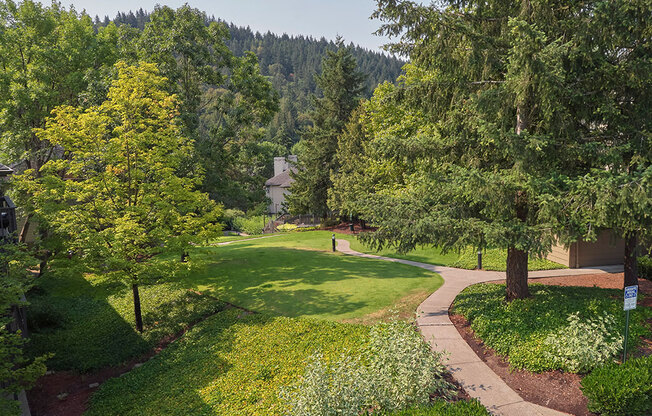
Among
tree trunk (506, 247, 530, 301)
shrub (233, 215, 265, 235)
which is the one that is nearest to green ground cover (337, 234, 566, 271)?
tree trunk (506, 247, 530, 301)

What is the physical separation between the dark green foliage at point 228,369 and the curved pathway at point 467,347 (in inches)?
81.4

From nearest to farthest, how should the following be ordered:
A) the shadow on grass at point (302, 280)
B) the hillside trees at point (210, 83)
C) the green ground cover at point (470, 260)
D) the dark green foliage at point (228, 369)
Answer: the dark green foliage at point (228, 369) < the shadow on grass at point (302, 280) < the green ground cover at point (470, 260) < the hillside trees at point (210, 83)

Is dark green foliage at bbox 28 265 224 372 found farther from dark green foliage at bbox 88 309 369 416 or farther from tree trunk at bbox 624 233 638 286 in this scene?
tree trunk at bbox 624 233 638 286

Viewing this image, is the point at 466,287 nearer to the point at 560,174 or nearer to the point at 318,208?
the point at 560,174

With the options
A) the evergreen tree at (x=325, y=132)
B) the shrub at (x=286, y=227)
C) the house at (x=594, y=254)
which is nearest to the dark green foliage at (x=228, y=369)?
the house at (x=594, y=254)

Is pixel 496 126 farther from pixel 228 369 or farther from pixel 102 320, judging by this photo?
pixel 102 320

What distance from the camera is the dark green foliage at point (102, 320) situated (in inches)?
485

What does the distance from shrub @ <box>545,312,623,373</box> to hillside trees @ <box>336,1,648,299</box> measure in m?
1.85

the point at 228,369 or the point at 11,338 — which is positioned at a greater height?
the point at 11,338

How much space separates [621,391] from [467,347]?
3569 mm

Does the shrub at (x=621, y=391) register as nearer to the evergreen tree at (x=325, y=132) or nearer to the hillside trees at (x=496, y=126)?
the hillside trees at (x=496, y=126)

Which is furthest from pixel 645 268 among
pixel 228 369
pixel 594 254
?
pixel 228 369

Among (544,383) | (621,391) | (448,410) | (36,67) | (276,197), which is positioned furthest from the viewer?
(276,197)

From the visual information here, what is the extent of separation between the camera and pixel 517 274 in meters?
11.1
